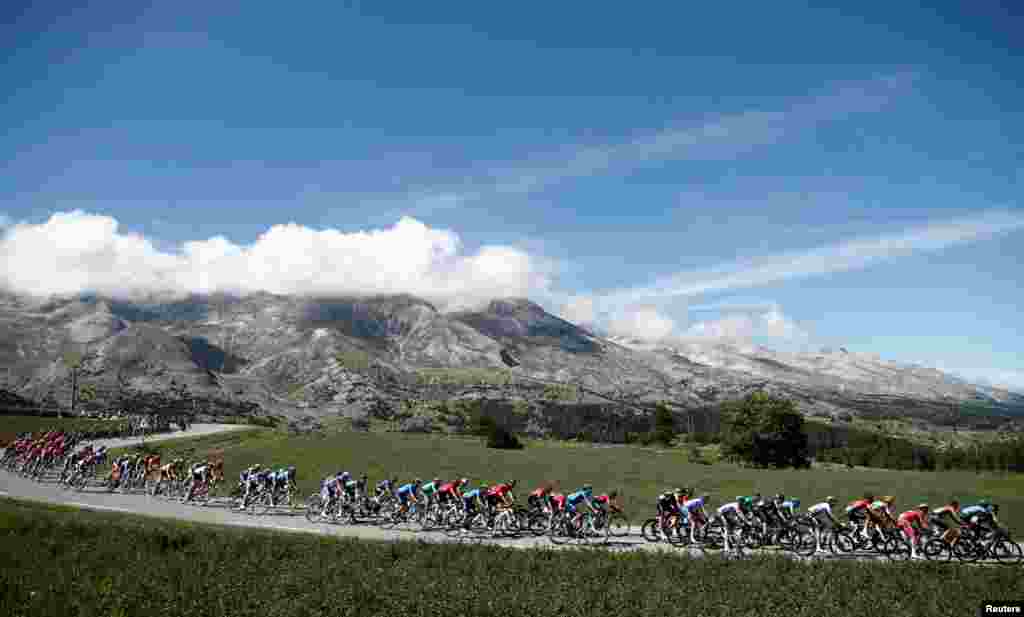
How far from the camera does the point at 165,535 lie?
2230cm

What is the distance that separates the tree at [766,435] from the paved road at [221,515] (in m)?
59.2

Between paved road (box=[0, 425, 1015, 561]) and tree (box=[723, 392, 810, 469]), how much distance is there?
59.2 meters

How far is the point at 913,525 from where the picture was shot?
2417 centimetres

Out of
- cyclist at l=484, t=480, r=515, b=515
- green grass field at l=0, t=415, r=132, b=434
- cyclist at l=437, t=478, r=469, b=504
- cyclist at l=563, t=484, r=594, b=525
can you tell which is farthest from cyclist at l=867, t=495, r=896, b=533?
green grass field at l=0, t=415, r=132, b=434

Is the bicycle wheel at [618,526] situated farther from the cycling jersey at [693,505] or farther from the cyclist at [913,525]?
the cyclist at [913,525]

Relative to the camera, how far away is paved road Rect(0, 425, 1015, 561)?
2597 cm

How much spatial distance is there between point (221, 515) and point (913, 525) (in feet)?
109

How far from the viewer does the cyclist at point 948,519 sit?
23875 mm

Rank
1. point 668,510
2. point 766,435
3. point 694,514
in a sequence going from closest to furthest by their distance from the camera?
point 694,514 → point 668,510 → point 766,435

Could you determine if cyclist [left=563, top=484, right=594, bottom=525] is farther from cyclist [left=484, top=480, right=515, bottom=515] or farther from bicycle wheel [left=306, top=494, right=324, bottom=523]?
bicycle wheel [left=306, top=494, right=324, bottom=523]

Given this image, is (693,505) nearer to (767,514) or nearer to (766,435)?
(767,514)

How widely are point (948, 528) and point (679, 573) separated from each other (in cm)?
1316

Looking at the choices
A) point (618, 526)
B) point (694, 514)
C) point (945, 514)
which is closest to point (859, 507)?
point (945, 514)

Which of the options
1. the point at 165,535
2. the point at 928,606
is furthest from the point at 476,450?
the point at 928,606
